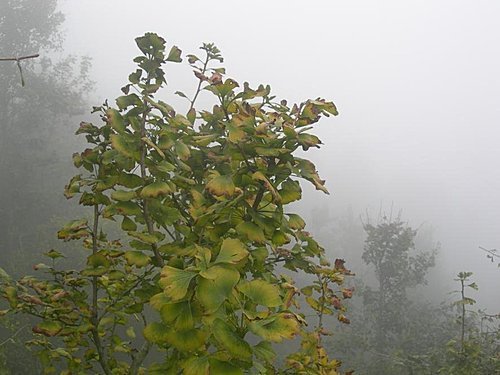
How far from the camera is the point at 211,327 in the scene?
3.05 ft

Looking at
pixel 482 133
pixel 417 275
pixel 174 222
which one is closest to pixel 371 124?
pixel 482 133

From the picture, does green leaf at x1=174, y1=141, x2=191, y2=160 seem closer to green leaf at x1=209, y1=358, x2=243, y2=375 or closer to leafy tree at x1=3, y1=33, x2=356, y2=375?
leafy tree at x1=3, y1=33, x2=356, y2=375

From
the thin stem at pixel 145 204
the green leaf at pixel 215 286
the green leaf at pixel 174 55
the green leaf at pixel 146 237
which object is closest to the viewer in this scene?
the green leaf at pixel 215 286

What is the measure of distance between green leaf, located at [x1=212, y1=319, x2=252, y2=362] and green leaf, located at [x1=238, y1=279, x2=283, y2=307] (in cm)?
12

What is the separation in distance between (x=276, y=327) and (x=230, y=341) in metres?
0.13

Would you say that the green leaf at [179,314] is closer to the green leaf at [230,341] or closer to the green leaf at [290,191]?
the green leaf at [230,341]

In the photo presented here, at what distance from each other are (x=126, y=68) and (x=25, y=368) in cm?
3247

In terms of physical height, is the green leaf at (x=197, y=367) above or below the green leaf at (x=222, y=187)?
below

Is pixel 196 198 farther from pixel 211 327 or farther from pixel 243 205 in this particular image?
pixel 211 327

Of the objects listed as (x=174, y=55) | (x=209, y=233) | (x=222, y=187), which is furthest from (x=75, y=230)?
(x=174, y=55)

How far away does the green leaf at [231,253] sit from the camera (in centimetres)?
97

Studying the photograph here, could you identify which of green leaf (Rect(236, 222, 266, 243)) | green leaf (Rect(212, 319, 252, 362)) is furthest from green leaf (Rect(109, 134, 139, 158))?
green leaf (Rect(212, 319, 252, 362))

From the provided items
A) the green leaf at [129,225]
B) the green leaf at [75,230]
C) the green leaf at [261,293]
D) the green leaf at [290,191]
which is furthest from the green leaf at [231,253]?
the green leaf at [75,230]

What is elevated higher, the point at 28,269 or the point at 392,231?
the point at 392,231
